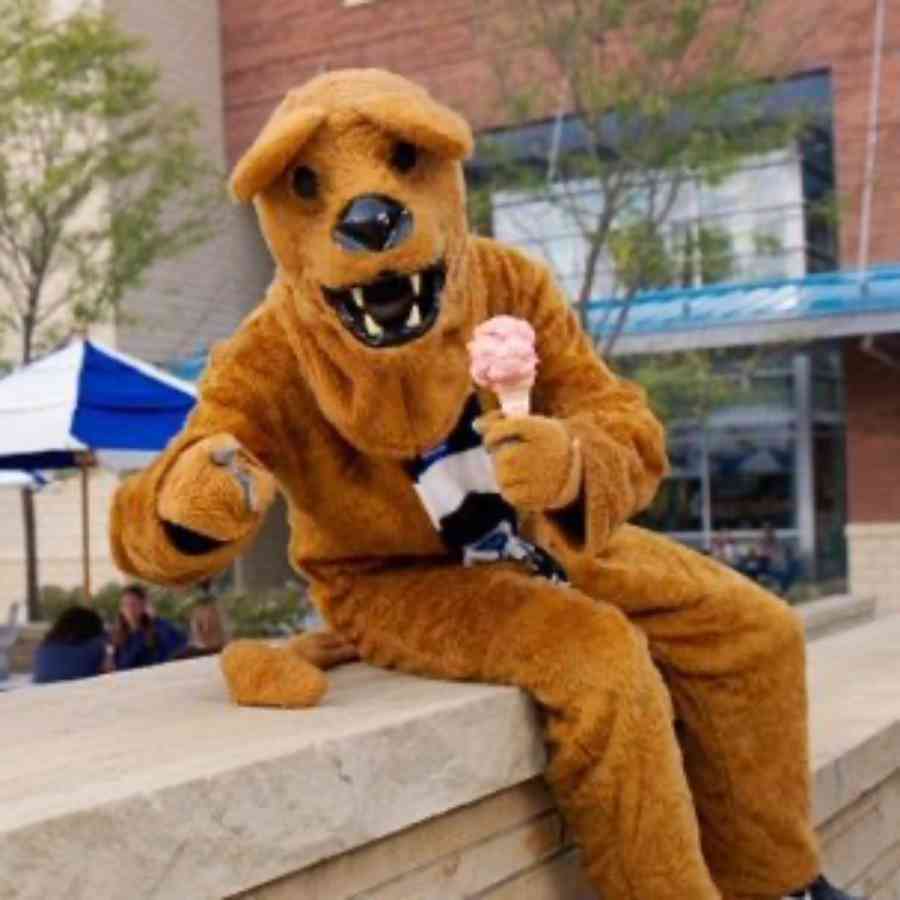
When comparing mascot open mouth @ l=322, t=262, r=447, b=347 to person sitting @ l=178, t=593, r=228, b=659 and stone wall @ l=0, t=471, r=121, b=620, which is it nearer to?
person sitting @ l=178, t=593, r=228, b=659

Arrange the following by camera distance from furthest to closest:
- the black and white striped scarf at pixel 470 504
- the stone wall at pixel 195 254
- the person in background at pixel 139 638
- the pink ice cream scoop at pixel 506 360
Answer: the stone wall at pixel 195 254 < the person in background at pixel 139 638 < the black and white striped scarf at pixel 470 504 < the pink ice cream scoop at pixel 506 360

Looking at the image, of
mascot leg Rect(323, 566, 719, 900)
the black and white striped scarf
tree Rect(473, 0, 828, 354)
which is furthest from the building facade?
mascot leg Rect(323, 566, 719, 900)

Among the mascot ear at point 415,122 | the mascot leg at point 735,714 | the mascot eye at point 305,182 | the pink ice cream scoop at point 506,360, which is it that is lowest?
the mascot leg at point 735,714

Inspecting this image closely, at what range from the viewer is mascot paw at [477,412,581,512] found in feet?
7.18

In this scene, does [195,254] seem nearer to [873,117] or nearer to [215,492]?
[873,117]

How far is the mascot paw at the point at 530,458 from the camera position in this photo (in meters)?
2.19

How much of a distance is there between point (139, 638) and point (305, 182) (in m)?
5.05

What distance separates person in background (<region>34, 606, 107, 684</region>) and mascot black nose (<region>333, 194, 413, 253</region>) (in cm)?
495

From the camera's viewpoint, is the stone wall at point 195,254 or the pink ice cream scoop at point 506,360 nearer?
the pink ice cream scoop at point 506,360

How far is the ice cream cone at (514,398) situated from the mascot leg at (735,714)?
54 centimetres

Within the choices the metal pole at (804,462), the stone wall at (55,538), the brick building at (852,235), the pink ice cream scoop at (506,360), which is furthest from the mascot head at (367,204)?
the stone wall at (55,538)

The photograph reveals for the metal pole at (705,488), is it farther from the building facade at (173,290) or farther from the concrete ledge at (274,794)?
the concrete ledge at (274,794)

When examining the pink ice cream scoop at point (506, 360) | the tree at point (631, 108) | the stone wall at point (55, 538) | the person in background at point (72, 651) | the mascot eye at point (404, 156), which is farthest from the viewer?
the stone wall at point (55, 538)

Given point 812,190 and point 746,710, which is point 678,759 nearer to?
point 746,710
